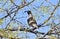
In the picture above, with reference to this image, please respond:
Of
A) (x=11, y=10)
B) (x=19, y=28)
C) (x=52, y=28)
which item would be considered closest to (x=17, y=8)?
(x=11, y=10)

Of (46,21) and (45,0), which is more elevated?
(45,0)

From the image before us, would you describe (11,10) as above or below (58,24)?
above

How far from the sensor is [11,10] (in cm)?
482

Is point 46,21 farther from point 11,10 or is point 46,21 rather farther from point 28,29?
point 11,10

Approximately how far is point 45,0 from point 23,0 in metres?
0.35

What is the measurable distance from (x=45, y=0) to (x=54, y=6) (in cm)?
21

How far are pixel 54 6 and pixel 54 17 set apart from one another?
6.9 inches

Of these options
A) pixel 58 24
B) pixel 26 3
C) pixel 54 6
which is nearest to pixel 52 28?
pixel 58 24

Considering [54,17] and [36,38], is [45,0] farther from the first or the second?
[36,38]

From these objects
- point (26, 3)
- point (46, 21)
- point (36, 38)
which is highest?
point (26, 3)

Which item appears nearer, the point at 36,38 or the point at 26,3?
the point at 36,38

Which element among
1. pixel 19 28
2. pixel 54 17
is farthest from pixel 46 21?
pixel 19 28

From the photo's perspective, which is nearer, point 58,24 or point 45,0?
point 58,24

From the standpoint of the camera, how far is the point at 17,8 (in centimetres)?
481
